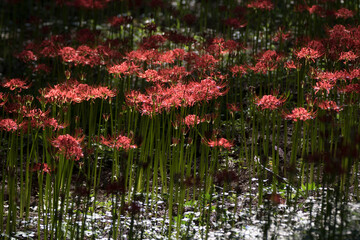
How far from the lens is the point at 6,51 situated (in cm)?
862

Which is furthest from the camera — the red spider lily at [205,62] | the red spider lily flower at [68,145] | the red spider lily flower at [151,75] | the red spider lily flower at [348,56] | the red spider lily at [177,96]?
the red spider lily at [205,62]

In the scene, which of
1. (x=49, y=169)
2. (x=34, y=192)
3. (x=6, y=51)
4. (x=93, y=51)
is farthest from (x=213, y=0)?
(x=49, y=169)

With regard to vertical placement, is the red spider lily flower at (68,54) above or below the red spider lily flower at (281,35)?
below

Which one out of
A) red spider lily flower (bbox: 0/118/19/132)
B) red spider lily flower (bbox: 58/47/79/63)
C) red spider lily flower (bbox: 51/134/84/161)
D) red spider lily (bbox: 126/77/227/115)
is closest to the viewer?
red spider lily flower (bbox: 51/134/84/161)

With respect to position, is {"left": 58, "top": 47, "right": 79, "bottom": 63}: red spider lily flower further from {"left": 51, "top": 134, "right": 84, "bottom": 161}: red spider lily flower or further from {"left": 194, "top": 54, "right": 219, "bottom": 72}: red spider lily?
{"left": 51, "top": 134, "right": 84, "bottom": 161}: red spider lily flower

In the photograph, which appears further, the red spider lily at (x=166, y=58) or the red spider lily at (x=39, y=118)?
the red spider lily at (x=166, y=58)

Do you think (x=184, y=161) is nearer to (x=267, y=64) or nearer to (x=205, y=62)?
(x=205, y=62)

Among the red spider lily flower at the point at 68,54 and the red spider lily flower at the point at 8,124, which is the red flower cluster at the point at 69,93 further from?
the red spider lily flower at the point at 68,54

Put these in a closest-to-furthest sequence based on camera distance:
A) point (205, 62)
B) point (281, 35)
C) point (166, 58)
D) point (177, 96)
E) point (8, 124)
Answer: point (8, 124)
point (177, 96)
point (205, 62)
point (166, 58)
point (281, 35)

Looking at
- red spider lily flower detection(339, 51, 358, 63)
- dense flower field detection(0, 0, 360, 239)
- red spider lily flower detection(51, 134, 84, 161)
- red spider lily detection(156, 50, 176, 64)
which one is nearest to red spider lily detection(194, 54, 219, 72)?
dense flower field detection(0, 0, 360, 239)

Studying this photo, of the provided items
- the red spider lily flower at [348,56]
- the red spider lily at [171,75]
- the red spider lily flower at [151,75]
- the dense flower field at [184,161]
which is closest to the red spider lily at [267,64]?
the dense flower field at [184,161]

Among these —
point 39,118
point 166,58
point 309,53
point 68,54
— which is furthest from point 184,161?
point 68,54

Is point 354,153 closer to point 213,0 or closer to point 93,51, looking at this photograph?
point 93,51

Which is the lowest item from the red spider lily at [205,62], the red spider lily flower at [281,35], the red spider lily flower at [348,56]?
the red spider lily at [205,62]
